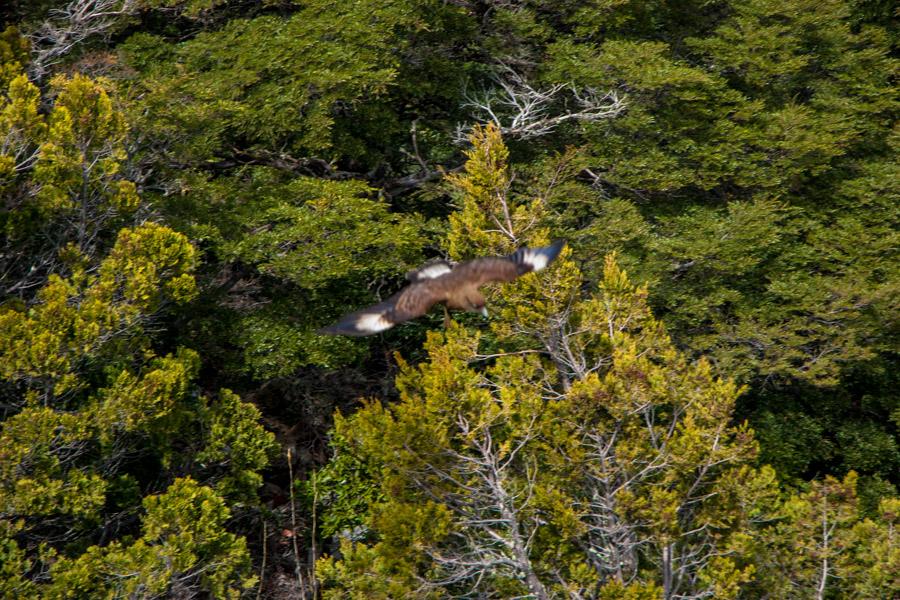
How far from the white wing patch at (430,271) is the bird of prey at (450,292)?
69 cm

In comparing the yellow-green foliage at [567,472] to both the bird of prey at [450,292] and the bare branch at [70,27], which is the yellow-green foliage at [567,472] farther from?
the bare branch at [70,27]

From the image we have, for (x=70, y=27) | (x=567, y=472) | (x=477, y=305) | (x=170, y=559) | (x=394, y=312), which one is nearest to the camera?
(x=394, y=312)

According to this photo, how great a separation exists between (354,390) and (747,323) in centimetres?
537

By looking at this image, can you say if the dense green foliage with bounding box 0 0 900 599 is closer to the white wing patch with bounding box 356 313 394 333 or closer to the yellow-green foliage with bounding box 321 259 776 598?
the yellow-green foliage with bounding box 321 259 776 598

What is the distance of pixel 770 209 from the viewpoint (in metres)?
14.8

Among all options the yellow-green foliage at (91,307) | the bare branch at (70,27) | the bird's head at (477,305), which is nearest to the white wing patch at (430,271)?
the bird's head at (477,305)

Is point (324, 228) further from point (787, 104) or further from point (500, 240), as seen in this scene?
point (787, 104)

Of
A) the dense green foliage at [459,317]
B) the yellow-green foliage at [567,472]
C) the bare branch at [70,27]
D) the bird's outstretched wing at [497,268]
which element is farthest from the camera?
the bare branch at [70,27]

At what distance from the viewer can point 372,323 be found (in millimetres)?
8508

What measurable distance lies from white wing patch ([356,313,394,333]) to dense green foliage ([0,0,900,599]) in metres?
1.27

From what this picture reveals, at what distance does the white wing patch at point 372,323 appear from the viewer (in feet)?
27.6

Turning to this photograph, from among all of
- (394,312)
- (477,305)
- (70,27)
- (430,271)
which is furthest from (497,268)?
(70,27)

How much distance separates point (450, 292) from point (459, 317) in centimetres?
518

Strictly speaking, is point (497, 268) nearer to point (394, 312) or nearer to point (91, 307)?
point (394, 312)
